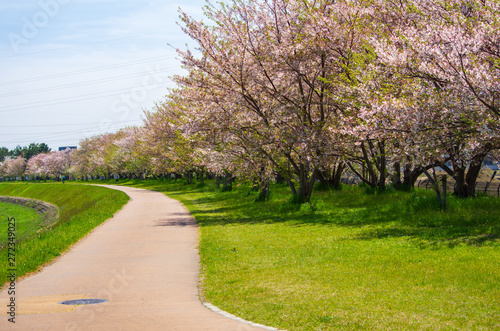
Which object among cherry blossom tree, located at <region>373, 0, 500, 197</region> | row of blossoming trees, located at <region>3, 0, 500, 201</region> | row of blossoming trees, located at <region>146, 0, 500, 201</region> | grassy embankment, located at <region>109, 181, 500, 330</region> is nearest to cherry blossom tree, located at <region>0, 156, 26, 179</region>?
row of blossoming trees, located at <region>3, 0, 500, 201</region>

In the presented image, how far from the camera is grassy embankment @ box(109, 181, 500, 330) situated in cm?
715

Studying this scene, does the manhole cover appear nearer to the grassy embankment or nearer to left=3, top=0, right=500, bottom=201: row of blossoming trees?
the grassy embankment

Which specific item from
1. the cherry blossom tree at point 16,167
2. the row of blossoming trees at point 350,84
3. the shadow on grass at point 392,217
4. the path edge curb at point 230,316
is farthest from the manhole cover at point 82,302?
the cherry blossom tree at point 16,167

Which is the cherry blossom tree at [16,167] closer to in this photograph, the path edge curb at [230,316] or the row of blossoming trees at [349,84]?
the row of blossoming trees at [349,84]

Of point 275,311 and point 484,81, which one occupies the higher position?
point 484,81

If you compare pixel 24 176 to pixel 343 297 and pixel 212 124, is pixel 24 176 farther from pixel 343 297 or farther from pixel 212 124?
pixel 343 297

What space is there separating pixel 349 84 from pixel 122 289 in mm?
13106

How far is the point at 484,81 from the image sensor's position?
1316 cm

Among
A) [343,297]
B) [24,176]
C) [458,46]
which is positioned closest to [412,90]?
[458,46]

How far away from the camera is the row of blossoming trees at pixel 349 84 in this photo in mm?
14047

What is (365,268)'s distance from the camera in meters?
10.4

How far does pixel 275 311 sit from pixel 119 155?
8388 cm

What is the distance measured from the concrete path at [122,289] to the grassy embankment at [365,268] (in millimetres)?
547

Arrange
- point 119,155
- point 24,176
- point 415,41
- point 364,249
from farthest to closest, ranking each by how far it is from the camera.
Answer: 1. point 24,176
2. point 119,155
3. point 415,41
4. point 364,249
